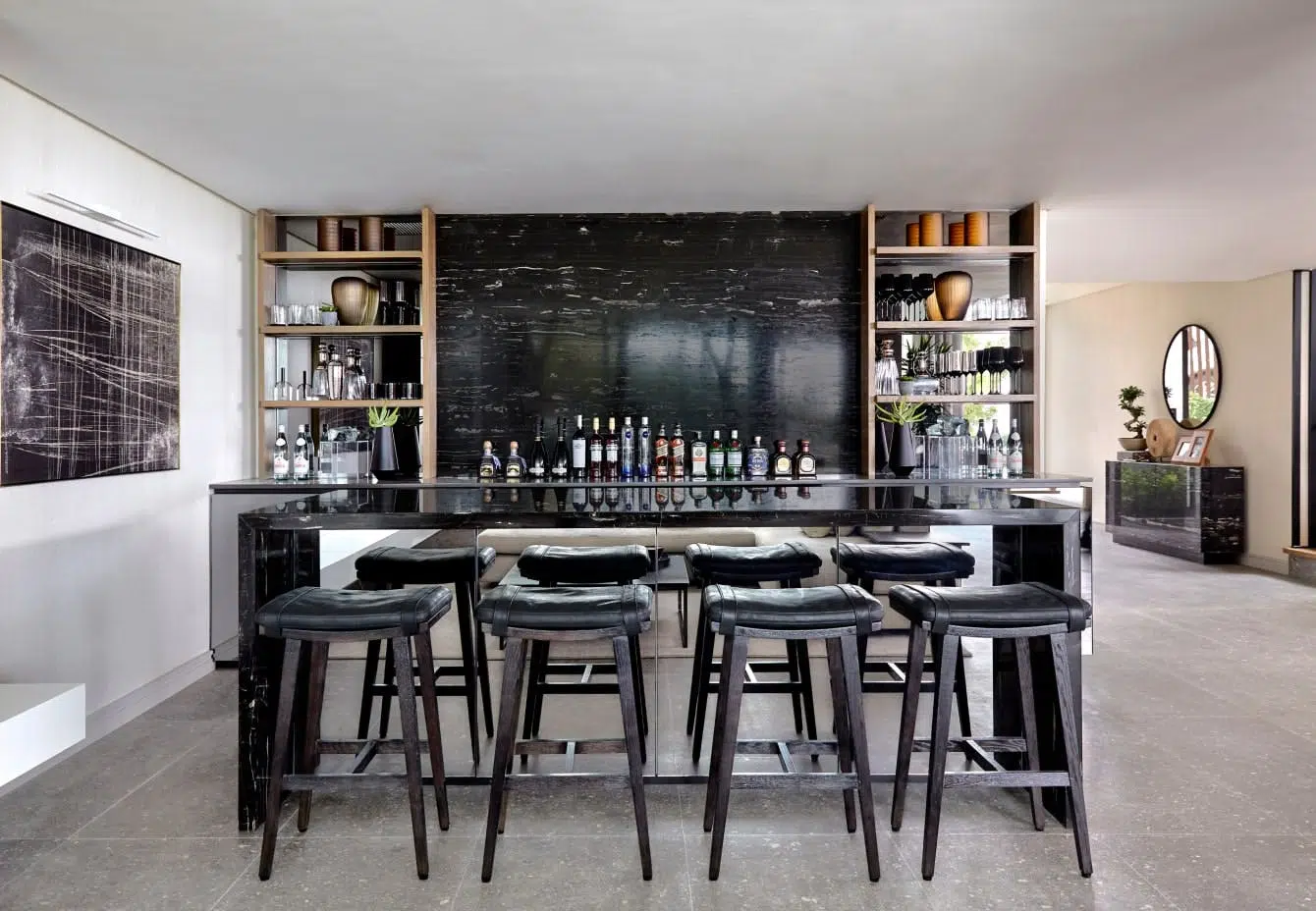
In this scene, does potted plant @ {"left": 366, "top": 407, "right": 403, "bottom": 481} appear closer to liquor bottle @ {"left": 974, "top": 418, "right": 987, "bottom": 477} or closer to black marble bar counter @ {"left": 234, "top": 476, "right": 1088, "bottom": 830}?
black marble bar counter @ {"left": 234, "top": 476, "right": 1088, "bottom": 830}

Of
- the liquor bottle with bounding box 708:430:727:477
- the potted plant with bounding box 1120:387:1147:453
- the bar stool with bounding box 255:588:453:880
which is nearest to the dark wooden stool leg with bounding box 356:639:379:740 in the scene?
the bar stool with bounding box 255:588:453:880

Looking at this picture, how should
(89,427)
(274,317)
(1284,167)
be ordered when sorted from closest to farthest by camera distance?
(89,427) < (1284,167) < (274,317)

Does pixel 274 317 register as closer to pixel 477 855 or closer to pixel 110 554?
pixel 110 554

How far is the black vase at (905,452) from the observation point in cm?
468

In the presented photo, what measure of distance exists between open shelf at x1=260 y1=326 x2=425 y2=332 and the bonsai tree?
719 centimetres

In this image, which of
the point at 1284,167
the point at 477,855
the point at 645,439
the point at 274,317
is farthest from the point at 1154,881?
the point at 274,317

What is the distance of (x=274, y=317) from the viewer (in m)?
4.61

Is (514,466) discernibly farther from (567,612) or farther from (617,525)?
(567,612)

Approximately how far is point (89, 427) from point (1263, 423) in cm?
836

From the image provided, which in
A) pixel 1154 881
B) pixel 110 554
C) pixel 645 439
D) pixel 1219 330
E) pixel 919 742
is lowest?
pixel 1154 881

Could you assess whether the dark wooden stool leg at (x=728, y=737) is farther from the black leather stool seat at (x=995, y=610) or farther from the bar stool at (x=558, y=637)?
the black leather stool seat at (x=995, y=610)

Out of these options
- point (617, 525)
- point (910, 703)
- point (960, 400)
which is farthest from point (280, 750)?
point (960, 400)

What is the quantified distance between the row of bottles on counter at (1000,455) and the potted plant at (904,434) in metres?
0.38

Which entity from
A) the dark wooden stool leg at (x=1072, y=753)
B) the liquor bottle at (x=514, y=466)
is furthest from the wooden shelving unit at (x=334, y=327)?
the dark wooden stool leg at (x=1072, y=753)
